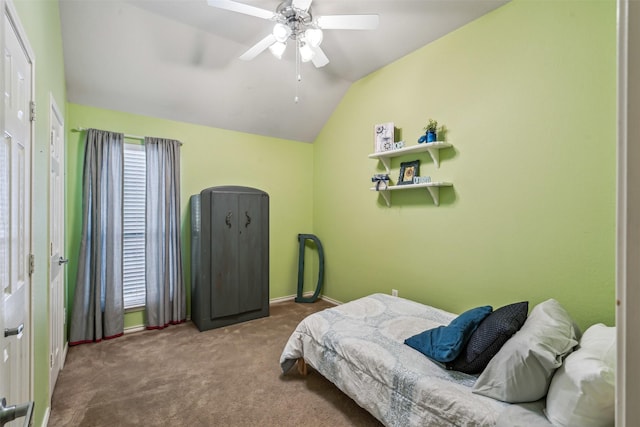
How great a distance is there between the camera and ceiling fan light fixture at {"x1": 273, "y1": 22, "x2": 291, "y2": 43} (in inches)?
83.0

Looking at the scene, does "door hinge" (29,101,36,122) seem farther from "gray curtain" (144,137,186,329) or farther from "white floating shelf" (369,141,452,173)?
"white floating shelf" (369,141,452,173)

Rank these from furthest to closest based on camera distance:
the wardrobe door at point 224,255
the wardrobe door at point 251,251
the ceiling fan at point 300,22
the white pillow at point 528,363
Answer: the wardrobe door at point 251,251
the wardrobe door at point 224,255
the ceiling fan at point 300,22
the white pillow at point 528,363

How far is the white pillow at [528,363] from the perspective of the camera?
131cm

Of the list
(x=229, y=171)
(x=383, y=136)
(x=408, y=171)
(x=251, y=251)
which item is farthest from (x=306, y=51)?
(x=251, y=251)

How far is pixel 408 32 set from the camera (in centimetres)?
274

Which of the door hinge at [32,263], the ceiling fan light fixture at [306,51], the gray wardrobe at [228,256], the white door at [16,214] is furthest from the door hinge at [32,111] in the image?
the gray wardrobe at [228,256]

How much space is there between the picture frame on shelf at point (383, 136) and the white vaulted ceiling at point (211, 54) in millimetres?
727

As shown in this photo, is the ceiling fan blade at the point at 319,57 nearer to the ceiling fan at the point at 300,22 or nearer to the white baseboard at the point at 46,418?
the ceiling fan at the point at 300,22

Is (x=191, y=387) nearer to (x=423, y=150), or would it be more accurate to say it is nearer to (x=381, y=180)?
(x=381, y=180)

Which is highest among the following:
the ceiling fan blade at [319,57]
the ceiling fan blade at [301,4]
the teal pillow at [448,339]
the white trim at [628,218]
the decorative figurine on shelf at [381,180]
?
the ceiling fan blade at [301,4]

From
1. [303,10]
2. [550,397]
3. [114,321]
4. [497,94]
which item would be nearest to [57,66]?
[303,10]

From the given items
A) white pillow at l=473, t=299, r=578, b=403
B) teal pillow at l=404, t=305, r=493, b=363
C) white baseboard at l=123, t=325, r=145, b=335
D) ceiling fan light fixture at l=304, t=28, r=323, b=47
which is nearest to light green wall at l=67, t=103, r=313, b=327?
white baseboard at l=123, t=325, r=145, b=335

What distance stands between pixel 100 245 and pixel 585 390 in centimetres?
370

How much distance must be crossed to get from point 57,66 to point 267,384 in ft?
9.52
